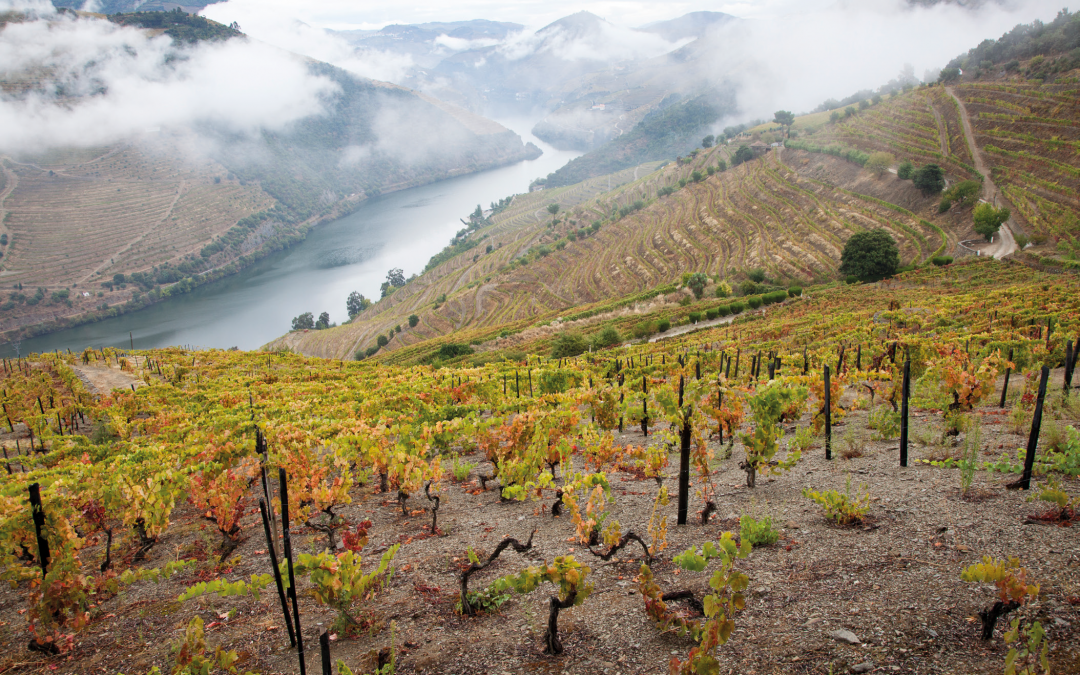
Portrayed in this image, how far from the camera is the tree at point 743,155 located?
397 ft

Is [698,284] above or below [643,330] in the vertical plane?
above

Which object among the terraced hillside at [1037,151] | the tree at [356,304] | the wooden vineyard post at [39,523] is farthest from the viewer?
the tree at [356,304]

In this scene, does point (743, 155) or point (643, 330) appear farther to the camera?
point (743, 155)

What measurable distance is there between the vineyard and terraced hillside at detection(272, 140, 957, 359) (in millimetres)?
53714

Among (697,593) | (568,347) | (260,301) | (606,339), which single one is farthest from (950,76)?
(260,301)

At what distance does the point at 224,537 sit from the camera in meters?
8.66

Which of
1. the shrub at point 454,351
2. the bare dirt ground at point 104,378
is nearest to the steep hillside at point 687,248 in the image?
the shrub at point 454,351

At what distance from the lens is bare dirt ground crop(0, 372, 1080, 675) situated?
4.64 metres

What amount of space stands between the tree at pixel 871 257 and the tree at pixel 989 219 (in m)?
10.7

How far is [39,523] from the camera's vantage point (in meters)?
6.43

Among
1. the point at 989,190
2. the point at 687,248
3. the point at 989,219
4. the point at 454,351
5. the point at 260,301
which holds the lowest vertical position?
the point at 454,351

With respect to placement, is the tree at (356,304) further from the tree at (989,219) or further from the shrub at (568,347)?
the tree at (989,219)

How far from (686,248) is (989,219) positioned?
136ft

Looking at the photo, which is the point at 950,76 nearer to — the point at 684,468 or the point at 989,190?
the point at 989,190
